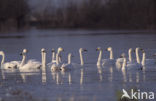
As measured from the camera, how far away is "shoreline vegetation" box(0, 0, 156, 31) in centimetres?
6056

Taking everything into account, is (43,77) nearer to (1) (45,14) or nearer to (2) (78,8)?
(2) (78,8)

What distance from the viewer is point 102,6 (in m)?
77.9

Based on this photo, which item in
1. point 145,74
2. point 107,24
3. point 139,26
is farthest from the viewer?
point 107,24

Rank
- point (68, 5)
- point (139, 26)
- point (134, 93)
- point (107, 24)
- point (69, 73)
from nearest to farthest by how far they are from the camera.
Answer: point (134, 93)
point (69, 73)
point (139, 26)
point (107, 24)
point (68, 5)

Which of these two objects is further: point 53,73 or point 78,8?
point 78,8

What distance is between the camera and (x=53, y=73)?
51.6 feet

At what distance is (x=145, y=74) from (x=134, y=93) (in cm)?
398

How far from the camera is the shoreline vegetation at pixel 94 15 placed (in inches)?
2384

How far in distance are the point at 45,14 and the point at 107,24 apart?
103 feet

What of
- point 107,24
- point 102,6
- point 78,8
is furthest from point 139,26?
point 78,8

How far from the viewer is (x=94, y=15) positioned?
242ft

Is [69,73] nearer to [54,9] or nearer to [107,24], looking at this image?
[107,24]

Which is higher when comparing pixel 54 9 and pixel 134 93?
pixel 54 9

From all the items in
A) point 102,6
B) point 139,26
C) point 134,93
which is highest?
point 102,6
